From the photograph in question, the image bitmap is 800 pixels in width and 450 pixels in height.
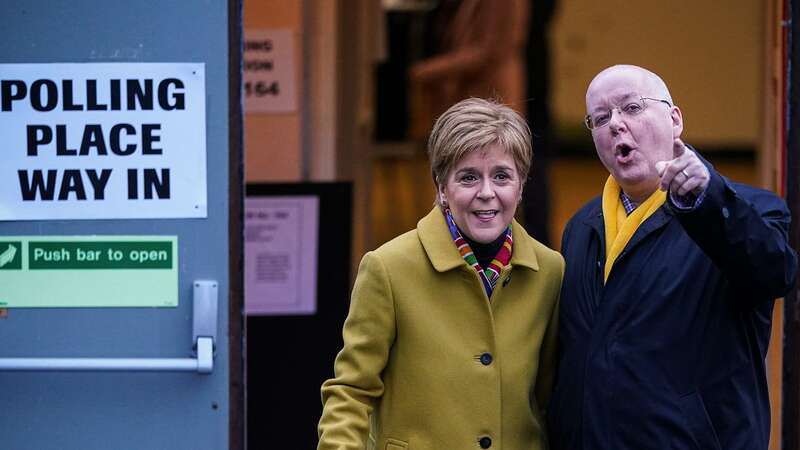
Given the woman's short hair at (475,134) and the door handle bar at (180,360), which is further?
the door handle bar at (180,360)

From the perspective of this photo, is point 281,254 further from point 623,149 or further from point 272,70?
point 623,149

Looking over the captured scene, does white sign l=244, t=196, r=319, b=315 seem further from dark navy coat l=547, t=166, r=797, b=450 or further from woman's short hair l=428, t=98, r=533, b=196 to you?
dark navy coat l=547, t=166, r=797, b=450

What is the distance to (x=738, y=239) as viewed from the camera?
96.3 inches

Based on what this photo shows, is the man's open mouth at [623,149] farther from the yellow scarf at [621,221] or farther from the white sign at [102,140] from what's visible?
the white sign at [102,140]

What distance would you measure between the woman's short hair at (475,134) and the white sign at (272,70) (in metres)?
2.52

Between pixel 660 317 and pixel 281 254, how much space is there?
2.86m

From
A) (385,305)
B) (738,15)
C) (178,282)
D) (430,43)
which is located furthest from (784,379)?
(738,15)

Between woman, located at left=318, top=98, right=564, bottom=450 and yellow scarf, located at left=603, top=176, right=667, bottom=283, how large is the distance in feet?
0.66

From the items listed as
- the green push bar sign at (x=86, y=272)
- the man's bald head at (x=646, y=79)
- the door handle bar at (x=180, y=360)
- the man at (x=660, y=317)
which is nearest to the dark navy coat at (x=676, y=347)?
the man at (x=660, y=317)

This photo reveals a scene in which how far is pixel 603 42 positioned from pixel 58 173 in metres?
11.1

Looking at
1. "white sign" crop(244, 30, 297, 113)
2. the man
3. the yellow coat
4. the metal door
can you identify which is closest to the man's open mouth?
the man

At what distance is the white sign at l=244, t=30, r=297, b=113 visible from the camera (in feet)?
17.4

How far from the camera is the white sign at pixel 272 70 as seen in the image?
5301 millimetres

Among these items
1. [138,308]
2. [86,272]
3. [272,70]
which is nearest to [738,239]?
[138,308]
